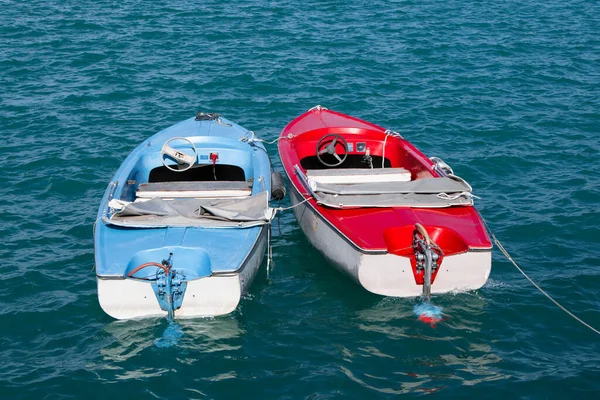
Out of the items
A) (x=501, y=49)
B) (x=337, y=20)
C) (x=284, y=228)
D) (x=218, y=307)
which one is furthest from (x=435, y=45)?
(x=218, y=307)

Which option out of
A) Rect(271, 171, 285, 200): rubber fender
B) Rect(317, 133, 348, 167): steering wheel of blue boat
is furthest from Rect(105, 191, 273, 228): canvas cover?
Rect(317, 133, 348, 167): steering wheel of blue boat

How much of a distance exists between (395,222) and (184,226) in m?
3.53

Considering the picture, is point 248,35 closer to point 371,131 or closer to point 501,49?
point 501,49

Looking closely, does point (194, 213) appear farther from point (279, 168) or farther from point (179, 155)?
point (279, 168)

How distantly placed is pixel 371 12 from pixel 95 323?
841 inches

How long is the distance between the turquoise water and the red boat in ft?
1.80

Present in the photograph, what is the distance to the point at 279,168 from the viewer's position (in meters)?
18.1

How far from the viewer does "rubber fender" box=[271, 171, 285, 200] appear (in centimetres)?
1427

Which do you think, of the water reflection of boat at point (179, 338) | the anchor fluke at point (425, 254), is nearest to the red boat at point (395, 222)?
the anchor fluke at point (425, 254)

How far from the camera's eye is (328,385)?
410 inches

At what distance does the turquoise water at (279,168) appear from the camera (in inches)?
425

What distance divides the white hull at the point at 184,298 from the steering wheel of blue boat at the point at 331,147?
495cm

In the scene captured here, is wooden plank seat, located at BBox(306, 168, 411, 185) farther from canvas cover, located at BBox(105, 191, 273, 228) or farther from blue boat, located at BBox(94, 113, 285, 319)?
canvas cover, located at BBox(105, 191, 273, 228)

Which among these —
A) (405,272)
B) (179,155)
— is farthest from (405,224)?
(179,155)
